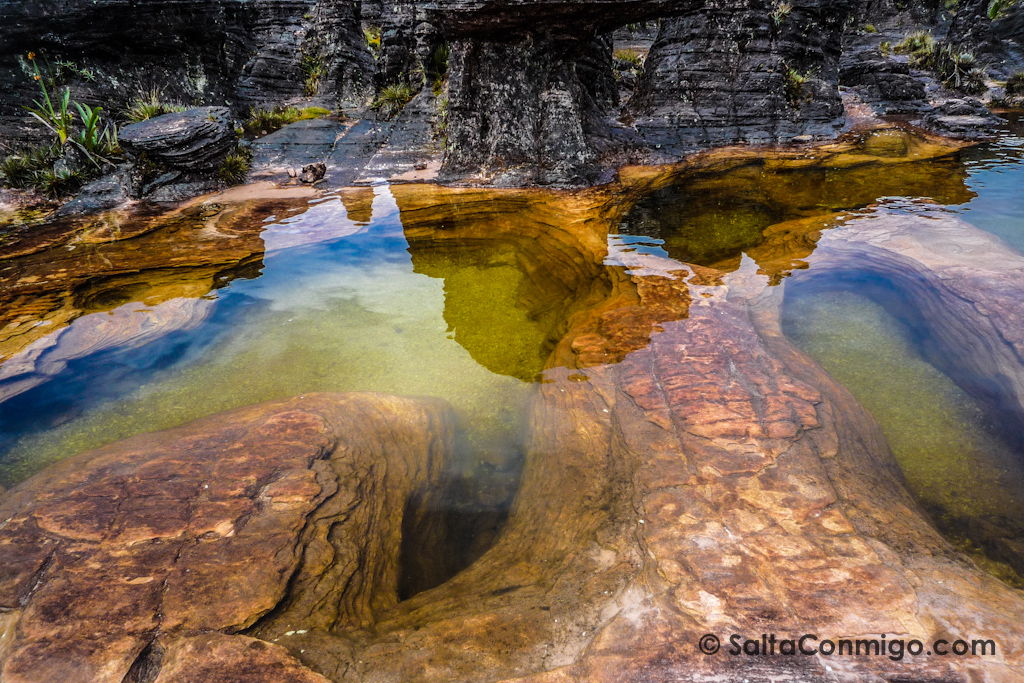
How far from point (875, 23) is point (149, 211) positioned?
26.5 m

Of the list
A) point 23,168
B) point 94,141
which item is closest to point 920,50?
point 94,141

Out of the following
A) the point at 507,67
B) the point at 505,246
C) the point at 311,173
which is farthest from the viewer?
the point at 311,173

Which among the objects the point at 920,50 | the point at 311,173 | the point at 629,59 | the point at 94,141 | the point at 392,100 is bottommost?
the point at 311,173

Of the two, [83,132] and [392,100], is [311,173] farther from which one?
[83,132]

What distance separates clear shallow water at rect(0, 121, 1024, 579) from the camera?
2.55 metres

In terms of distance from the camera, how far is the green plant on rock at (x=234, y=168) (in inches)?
276

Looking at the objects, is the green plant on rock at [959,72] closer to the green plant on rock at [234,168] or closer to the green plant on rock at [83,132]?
the green plant on rock at [234,168]

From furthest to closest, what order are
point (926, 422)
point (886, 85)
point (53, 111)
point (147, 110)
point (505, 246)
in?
point (886, 85)
point (147, 110)
point (53, 111)
point (505, 246)
point (926, 422)

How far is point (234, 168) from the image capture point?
7.12 meters

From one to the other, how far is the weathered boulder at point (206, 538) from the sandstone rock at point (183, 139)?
5711 millimetres

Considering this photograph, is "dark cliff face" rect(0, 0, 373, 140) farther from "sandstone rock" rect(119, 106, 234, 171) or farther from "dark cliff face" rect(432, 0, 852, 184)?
"dark cliff face" rect(432, 0, 852, 184)

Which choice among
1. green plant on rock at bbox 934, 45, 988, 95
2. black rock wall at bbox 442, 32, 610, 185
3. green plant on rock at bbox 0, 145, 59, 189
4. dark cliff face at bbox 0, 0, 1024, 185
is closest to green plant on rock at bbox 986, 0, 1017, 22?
green plant on rock at bbox 934, 45, 988, 95

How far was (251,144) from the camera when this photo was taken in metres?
8.11

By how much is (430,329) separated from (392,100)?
7129 mm
